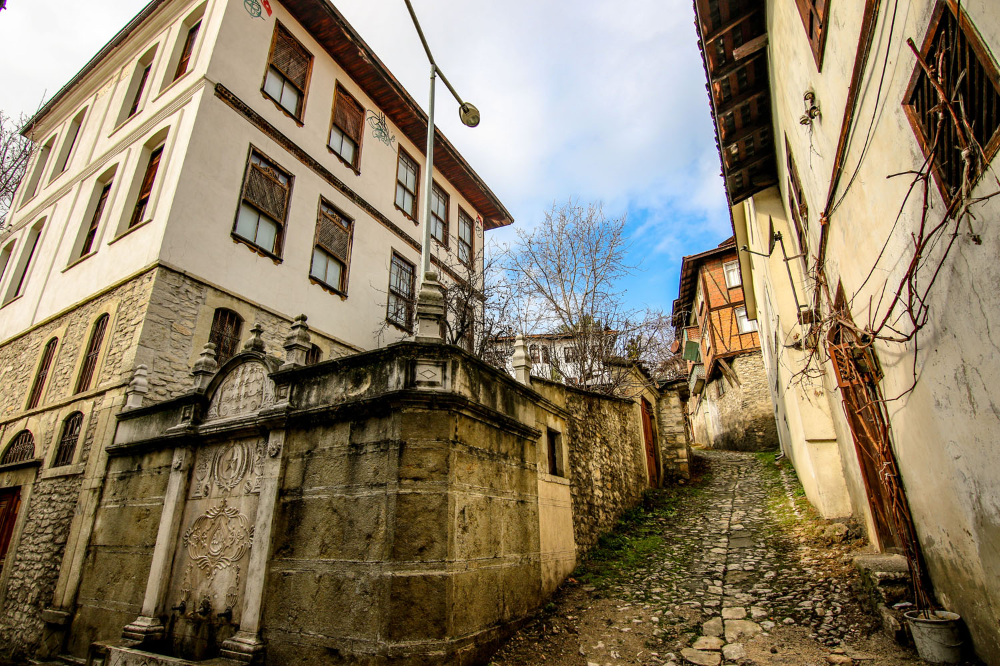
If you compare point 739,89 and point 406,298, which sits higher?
point 406,298

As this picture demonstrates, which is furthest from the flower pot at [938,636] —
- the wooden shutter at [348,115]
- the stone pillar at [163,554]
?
the wooden shutter at [348,115]

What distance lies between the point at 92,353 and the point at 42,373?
2178 mm

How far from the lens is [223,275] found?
9477 millimetres

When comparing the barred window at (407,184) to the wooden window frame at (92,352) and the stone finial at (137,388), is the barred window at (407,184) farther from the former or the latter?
the stone finial at (137,388)

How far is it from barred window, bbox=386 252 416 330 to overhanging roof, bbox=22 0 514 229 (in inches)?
164

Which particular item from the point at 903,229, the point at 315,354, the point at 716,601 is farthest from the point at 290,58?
the point at 716,601

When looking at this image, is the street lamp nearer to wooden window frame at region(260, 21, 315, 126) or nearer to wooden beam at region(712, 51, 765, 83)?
wooden beam at region(712, 51, 765, 83)

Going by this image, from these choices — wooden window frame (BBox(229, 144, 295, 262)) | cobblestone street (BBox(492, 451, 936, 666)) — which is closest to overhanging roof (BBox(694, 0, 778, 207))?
cobblestone street (BBox(492, 451, 936, 666))

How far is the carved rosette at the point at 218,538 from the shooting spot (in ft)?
19.0

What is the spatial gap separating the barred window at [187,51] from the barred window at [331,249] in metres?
3.90

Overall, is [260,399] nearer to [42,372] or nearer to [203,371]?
[203,371]

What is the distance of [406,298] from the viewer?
14.0m

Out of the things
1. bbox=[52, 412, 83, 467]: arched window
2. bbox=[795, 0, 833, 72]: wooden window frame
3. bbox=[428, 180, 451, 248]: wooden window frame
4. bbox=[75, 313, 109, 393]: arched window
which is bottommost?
bbox=[52, 412, 83, 467]: arched window

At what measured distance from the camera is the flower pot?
12.3 ft
